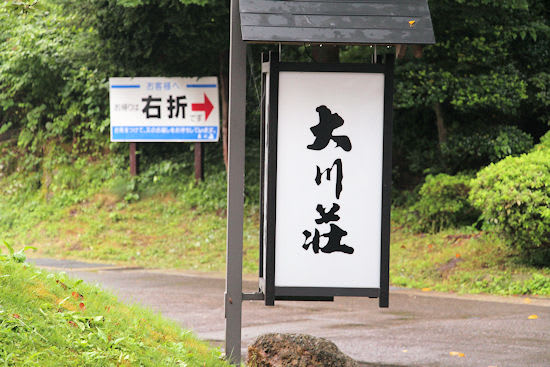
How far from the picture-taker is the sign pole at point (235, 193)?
6.41m

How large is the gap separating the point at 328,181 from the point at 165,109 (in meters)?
13.5

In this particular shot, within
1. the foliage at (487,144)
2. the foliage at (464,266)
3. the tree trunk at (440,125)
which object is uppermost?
the tree trunk at (440,125)

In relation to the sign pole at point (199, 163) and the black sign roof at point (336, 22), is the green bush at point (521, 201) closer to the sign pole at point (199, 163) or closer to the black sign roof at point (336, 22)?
the black sign roof at point (336, 22)

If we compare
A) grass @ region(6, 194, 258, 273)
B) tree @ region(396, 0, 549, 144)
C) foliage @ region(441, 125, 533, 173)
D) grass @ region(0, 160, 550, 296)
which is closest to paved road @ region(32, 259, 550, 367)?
grass @ region(0, 160, 550, 296)

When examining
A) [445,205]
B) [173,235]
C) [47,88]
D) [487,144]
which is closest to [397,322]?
[445,205]

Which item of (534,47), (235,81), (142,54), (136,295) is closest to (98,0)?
(142,54)

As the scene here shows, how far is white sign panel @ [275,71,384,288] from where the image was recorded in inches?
250

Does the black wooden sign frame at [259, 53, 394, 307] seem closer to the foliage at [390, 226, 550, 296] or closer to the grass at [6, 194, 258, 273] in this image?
the foliage at [390, 226, 550, 296]

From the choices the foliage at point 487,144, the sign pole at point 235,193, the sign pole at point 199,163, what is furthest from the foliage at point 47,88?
the sign pole at point 235,193

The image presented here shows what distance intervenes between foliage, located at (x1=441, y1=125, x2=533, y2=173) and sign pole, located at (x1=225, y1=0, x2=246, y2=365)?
10741 mm

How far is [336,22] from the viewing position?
20.3 feet

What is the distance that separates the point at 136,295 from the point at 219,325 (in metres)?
2.73

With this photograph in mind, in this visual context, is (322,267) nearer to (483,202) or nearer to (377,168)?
(377,168)

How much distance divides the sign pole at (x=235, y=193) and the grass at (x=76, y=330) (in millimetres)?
322
